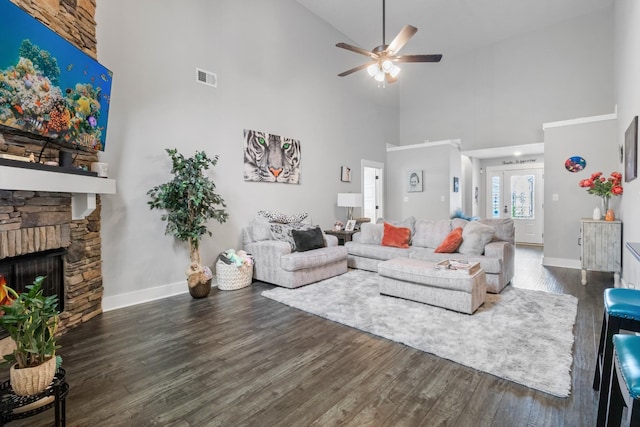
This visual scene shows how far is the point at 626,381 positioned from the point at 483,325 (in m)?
1.98

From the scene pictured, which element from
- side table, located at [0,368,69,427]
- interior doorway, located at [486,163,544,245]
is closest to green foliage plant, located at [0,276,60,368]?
side table, located at [0,368,69,427]

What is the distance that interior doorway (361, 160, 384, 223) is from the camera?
7.35m

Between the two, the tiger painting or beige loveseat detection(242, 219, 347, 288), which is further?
the tiger painting

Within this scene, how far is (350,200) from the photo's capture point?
19.6ft

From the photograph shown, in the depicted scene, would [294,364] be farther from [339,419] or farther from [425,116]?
[425,116]

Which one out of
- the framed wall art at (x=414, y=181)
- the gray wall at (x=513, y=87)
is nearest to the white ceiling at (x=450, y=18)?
the gray wall at (x=513, y=87)

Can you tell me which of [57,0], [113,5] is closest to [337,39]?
[113,5]

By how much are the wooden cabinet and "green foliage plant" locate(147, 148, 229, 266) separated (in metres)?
5.06

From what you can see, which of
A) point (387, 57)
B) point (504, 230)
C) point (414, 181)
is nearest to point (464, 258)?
point (504, 230)

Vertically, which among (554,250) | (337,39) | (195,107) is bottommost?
(554,250)

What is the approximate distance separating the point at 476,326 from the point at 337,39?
235 inches

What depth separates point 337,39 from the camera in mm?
6391

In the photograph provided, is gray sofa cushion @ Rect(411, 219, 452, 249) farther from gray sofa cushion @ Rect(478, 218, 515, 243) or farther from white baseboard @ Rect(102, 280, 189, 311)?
white baseboard @ Rect(102, 280, 189, 311)

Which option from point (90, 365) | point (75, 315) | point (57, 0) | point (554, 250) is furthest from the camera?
point (554, 250)
